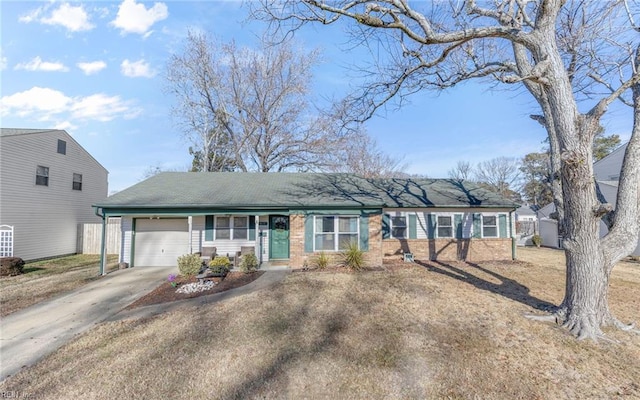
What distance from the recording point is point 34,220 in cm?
1360

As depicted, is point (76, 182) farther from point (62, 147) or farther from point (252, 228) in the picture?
point (252, 228)

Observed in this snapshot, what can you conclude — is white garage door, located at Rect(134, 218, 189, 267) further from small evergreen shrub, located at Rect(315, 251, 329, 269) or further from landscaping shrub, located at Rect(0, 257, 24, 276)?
small evergreen shrub, located at Rect(315, 251, 329, 269)

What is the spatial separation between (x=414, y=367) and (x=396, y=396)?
722 millimetres

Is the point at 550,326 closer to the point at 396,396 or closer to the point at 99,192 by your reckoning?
the point at 396,396

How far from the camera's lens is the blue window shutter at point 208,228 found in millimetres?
11609

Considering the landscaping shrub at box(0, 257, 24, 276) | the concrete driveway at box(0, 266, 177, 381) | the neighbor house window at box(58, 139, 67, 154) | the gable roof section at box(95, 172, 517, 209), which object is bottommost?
the concrete driveway at box(0, 266, 177, 381)

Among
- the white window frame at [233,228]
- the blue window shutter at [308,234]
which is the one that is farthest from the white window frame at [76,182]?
the blue window shutter at [308,234]

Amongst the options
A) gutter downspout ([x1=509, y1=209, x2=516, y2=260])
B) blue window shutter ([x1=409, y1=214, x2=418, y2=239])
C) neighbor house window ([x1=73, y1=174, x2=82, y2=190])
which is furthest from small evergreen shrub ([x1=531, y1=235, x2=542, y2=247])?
neighbor house window ([x1=73, y1=174, x2=82, y2=190])

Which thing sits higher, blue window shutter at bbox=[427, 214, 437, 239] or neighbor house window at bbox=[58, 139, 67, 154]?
neighbor house window at bbox=[58, 139, 67, 154]

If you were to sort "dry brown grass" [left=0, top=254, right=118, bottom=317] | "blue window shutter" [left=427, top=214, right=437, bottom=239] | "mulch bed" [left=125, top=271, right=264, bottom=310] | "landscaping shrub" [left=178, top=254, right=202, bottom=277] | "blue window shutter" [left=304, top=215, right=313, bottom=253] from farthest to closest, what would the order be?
1. "blue window shutter" [left=427, top=214, right=437, bottom=239]
2. "blue window shutter" [left=304, top=215, right=313, bottom=253]
3. "landscaping shrub" [left=178, top=254, right=202, bottom=277]
4. "dry brown grass" [left=0, top=254, right=118, bottom=317]
5. "mulch bed" [left=125, top=271, right=264, bottom=310]

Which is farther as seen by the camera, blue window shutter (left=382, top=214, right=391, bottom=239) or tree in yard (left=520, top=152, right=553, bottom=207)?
tree in yard (left=520, top=152, right=553, bottom=207)

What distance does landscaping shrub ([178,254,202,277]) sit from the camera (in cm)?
923

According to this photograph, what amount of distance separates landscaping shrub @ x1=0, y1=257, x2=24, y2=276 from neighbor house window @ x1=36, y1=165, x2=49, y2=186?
5.24 metres

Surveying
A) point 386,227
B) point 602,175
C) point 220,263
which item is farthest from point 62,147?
point 602,175
